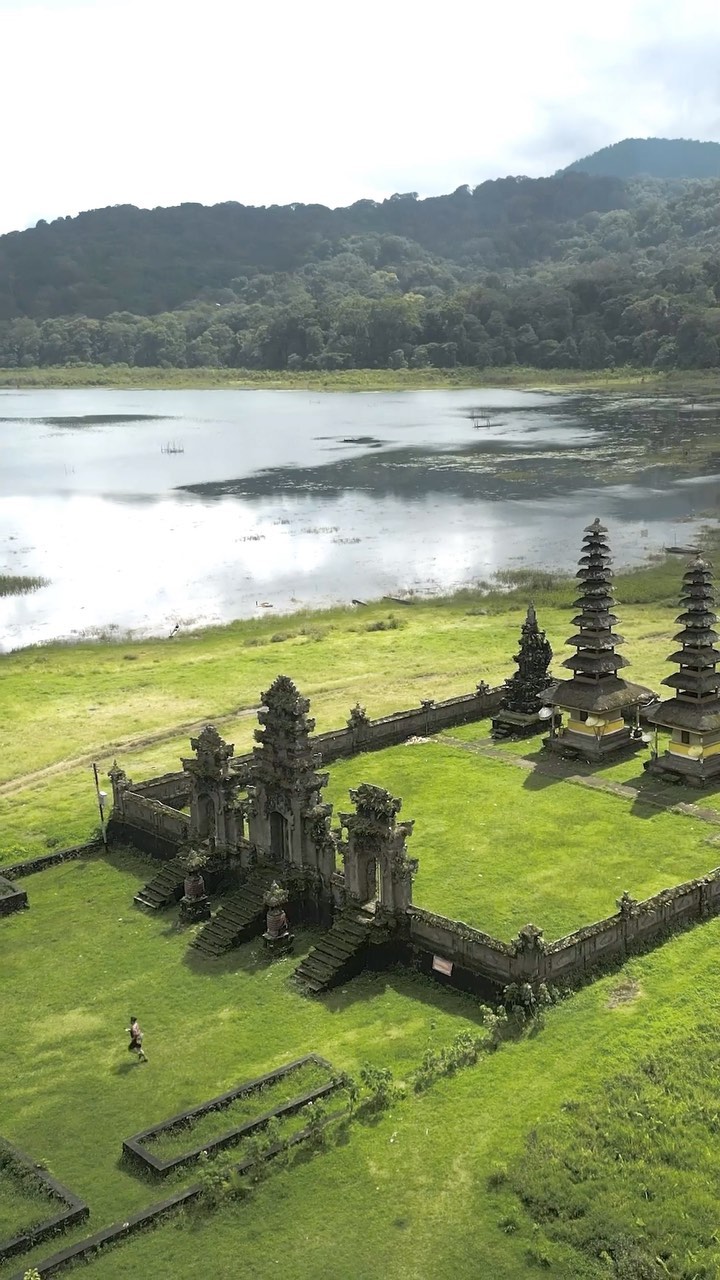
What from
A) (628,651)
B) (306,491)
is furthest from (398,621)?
(306,491)

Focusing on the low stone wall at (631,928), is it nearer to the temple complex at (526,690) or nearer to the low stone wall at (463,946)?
the low stone wall at (463,946)

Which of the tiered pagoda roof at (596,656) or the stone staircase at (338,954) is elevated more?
the tiered pagoda roof at (596,656)

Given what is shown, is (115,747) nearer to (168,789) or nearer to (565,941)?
(168,789)

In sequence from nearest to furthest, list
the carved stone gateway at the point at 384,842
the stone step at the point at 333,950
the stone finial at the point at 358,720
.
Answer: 1. the stone step at the point at 333,950
2. the carved stone gateway at the point at 384,842
3. the stone finial at the point at 358,720

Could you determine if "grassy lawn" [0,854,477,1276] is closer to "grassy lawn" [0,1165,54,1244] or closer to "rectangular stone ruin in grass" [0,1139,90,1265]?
"rectangular stone ruin in grass" [0,1139,90,1265]

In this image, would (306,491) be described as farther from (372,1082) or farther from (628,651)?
(372,1082)

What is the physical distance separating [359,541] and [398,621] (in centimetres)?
2688

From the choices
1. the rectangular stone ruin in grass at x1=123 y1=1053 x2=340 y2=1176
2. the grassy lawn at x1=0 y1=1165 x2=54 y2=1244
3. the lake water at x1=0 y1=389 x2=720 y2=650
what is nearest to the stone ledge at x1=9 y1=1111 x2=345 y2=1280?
the rectangular stone ruin in grass at x1=123 y1=1053 x2=340 y2=1176

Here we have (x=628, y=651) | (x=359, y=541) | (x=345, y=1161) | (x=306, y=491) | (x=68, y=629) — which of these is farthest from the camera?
(x=306, y=491)

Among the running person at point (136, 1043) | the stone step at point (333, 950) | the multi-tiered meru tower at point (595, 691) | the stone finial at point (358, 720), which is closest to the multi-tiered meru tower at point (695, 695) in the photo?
the multi-tiered meru tower at point (595, 691)

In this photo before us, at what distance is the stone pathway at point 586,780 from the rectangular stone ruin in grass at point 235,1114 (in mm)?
14940

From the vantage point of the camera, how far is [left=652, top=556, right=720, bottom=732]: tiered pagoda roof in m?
39.9

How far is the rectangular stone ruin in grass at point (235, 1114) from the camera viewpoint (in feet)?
74.0

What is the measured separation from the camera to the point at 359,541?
306ft
